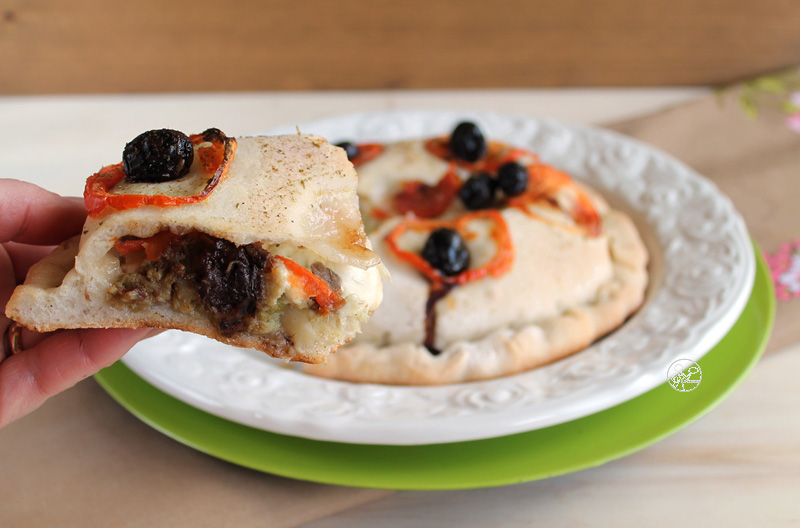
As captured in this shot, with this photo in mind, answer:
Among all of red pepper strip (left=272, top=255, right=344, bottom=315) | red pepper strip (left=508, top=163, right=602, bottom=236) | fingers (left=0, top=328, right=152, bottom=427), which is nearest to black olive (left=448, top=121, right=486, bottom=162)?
red pepper strip (left=508, top=163, right=602, bottom=236)

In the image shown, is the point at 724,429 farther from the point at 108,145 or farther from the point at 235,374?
the point at 108,145

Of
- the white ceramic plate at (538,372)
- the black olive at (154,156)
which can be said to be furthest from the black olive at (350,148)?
the black olive at (154,156)

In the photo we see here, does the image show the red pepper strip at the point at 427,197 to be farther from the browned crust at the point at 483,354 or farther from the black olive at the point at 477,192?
the browned crust at the point at 483,354

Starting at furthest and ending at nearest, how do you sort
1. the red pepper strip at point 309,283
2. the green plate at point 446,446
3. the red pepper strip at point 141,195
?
the green plate at point 446,446
the red pepper strip at point 309,283
the red pepper strip at point 141,195

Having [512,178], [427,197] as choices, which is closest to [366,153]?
[427,197]

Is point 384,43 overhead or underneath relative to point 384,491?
overhead

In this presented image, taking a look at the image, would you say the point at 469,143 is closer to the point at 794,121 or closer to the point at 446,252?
the point at 446,252

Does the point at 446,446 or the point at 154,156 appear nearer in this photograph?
the point at 154,156
